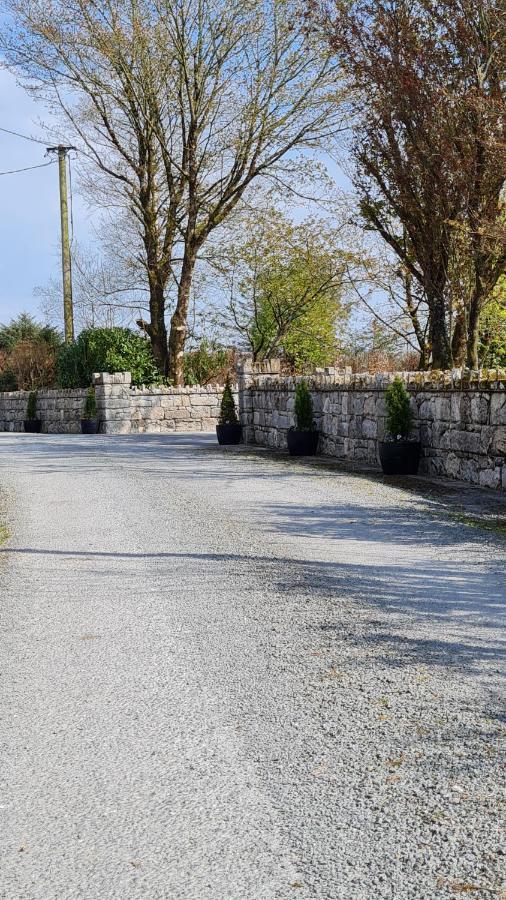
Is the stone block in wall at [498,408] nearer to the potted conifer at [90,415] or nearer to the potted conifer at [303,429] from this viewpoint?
the potted conifer at [303,429]

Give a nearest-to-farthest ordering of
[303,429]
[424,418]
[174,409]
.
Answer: [424,418], [303,429], [174,409]

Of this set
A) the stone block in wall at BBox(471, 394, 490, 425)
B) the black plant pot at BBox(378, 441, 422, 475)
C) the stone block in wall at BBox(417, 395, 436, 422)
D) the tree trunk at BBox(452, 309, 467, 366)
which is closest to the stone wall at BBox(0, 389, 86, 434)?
the tree trunk at BBox(452, 309, 467, 366)

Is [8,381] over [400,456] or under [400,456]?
over

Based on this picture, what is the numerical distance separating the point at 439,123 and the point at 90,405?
14623 millimetres

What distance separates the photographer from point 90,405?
27.2 meters

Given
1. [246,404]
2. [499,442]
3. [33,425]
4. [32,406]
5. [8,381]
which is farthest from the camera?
[8,381]

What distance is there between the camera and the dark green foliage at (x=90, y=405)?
27.0m

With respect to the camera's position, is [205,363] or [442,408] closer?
[442,408]

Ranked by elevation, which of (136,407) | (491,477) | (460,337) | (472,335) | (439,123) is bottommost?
(491,477)

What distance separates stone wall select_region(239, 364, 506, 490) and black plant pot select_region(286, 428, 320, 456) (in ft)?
0.80

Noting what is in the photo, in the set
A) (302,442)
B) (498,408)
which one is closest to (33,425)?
(302,442)

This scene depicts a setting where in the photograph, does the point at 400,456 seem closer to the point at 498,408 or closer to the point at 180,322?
the point at 498,408

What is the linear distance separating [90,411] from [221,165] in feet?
27.1

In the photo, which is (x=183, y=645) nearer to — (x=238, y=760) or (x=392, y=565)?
(x=238, y=760)
